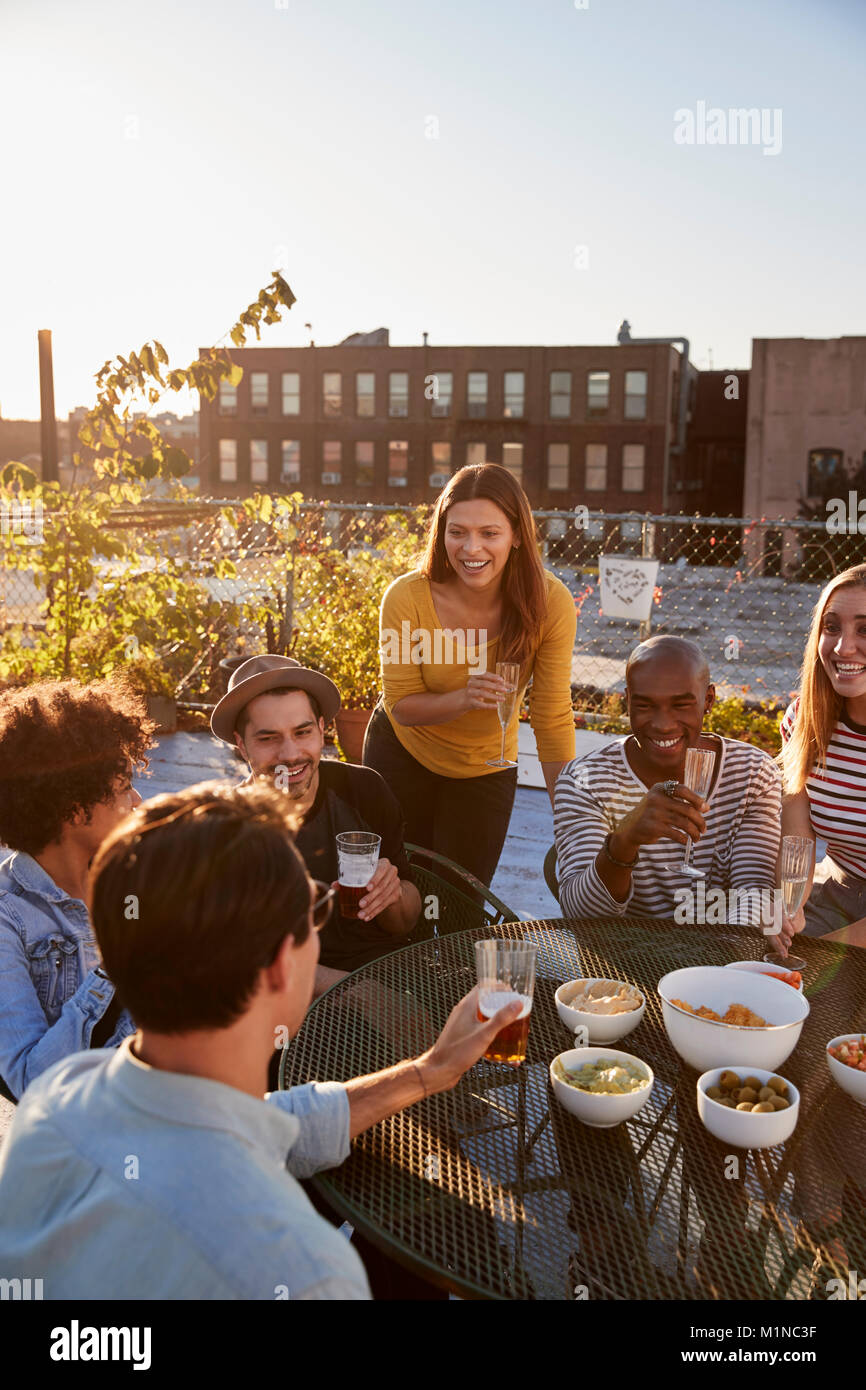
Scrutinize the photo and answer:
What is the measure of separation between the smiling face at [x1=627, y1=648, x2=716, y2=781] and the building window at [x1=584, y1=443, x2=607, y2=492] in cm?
3963

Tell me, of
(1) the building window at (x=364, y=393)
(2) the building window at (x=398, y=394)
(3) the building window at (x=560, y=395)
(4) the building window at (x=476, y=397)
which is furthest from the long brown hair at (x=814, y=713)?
(1) the building window at (x=364, y=393)

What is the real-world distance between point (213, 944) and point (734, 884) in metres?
1.94

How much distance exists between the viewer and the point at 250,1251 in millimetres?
1021

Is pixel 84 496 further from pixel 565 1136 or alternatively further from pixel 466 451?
pixel 466 451

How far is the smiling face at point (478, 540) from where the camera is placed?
324 cm

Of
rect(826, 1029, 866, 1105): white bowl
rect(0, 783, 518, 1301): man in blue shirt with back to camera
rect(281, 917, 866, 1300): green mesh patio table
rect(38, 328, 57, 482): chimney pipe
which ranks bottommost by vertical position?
rect(281, 917, 866, 1300): green mesh patio table

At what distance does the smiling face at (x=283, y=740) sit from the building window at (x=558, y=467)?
131 feet

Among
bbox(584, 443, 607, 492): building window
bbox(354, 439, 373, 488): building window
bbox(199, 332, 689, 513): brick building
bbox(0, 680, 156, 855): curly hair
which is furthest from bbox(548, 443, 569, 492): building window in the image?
bbox(0, 680, 156, 855): curly hair

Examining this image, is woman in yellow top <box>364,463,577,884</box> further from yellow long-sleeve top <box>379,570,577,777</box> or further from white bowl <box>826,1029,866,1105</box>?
white bowl <box>826,1029,866,1105</box>

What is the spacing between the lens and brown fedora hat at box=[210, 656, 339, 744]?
2.70m

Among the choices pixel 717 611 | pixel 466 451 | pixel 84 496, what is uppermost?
pixel 466 451

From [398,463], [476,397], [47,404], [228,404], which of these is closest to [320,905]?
[47,404]

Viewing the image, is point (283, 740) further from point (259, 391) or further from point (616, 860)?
point (259, 391)
